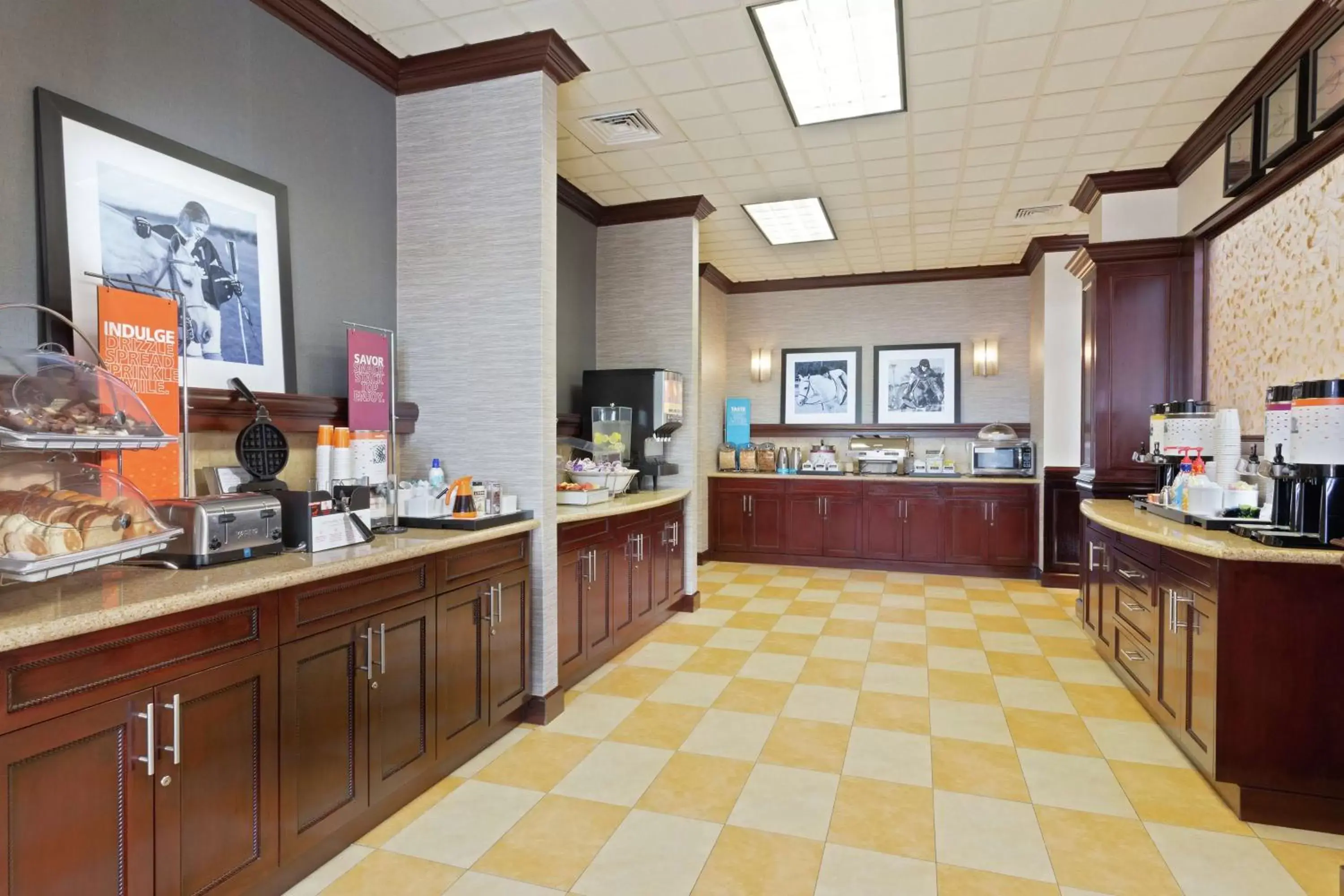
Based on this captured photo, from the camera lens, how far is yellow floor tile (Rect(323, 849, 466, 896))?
7.15 ft

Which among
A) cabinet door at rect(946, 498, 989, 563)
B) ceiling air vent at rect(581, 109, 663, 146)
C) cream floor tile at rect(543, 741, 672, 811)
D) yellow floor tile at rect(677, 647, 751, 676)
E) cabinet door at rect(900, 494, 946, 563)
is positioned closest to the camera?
cream floor tile at rect(543, 741, 672, 811)

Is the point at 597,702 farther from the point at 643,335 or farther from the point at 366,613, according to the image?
the point at 643,335

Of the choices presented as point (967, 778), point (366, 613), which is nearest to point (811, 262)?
point (967, 778)

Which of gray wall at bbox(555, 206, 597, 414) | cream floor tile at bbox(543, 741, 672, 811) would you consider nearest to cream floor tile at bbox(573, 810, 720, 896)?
cream floor tile at bbox(543, 741, 672, 811)

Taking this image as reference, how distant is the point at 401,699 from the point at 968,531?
19.7 ft

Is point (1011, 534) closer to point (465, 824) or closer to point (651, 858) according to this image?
point (651, 858)

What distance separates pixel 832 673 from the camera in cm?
422

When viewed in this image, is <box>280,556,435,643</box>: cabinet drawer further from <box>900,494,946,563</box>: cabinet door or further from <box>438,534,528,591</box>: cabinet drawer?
<box>900,494,946,563</box>: cabinet door

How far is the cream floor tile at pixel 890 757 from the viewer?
2.95m

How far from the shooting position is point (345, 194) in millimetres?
Answer: 3369

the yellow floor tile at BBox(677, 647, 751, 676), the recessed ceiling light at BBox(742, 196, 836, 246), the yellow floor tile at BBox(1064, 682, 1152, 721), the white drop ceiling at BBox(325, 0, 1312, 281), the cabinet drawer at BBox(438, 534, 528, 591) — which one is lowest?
the yellow floor tile at BBox(1064, 682, 1152, 721)

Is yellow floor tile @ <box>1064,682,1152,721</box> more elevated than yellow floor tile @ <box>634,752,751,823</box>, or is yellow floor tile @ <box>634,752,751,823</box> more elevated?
yellow floor tile @ <box>634,752,751,823</box>

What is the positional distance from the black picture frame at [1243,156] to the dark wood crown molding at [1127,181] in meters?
0.76

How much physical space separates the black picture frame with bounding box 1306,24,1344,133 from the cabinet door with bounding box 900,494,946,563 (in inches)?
178
